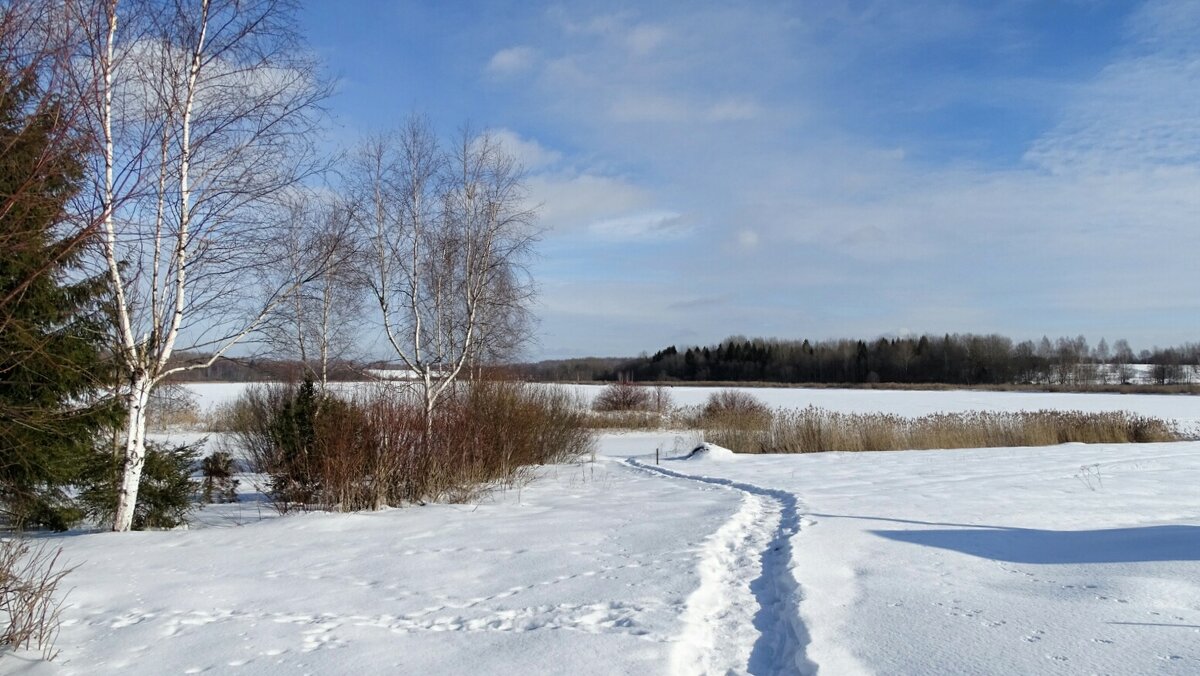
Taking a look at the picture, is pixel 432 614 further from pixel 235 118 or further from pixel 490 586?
pixel 235 118

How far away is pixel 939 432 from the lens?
64.0ft

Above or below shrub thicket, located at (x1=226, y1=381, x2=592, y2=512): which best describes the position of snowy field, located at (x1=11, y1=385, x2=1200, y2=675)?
below

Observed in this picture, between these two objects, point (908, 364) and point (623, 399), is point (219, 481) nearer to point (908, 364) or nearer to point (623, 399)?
point (623, 399)

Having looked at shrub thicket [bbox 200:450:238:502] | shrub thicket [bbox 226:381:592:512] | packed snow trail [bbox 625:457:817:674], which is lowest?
shrub thicket [bbox 200:450:238:502]

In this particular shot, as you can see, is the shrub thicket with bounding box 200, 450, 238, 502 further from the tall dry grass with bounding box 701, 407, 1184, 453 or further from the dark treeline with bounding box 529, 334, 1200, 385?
the dark treeline with bounding box 529, 334, 1200, 385

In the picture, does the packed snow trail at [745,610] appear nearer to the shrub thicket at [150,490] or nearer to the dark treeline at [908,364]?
the shrub thicket at [150,490]

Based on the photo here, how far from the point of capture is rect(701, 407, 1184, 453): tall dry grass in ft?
62.9

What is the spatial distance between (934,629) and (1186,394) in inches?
2339

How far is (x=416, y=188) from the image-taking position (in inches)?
562

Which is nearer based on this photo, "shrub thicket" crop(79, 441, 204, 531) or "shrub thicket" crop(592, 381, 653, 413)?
"shrub thicket" crop(79, 441, 204, 531)

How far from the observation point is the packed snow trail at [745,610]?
393 centimetres

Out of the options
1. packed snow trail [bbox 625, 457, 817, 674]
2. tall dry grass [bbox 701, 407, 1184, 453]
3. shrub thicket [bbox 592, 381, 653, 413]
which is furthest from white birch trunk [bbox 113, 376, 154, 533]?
shrub thicket [bbox 592, 381, 653, 413]

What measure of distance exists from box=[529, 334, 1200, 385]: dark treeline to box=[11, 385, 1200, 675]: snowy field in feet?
192

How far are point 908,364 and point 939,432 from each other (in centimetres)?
6711
